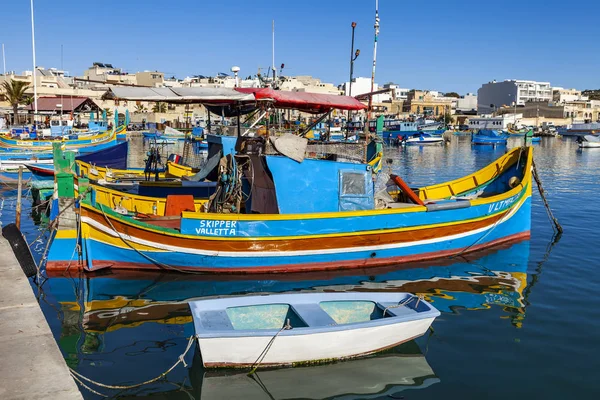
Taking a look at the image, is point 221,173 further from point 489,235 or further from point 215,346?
point 489,235

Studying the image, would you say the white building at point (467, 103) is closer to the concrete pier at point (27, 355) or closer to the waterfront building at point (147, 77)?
the waterfront building at point (147, 77)

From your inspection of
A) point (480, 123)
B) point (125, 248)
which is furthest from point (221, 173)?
point (480, 123)

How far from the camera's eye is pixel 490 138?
248ft

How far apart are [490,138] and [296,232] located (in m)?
69.7

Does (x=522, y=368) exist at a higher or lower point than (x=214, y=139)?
lower

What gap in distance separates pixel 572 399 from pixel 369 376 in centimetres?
287

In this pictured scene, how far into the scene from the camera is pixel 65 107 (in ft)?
181

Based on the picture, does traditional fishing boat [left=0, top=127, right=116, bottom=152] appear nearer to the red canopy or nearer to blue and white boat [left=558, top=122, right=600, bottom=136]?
the red canopy

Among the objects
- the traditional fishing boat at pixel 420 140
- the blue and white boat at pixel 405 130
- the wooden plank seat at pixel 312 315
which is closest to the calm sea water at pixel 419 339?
the wooden plank seat at pixel 312 315

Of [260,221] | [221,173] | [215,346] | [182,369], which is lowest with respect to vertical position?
[182,369]

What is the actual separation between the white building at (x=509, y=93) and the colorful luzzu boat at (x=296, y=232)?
12940cm

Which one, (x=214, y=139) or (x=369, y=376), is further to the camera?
(x=214, y=139)

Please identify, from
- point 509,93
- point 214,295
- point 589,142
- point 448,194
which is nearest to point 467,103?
point 509,93

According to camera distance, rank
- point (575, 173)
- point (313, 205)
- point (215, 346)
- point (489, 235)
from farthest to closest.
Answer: point (575, 173) < point (489, 235) < point (313, 205) < point (215, 346)
